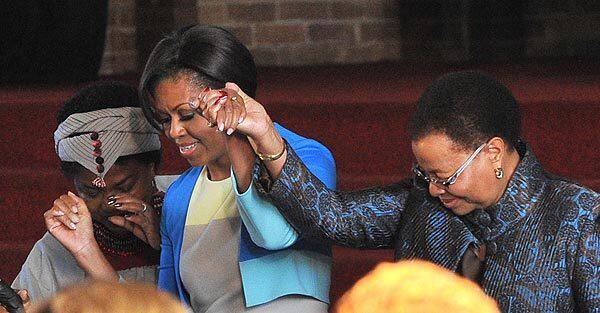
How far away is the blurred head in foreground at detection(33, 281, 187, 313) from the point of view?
1.30 meters

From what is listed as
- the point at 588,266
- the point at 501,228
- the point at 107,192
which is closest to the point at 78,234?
the point at 107,192

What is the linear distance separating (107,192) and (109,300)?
1717 millimetres

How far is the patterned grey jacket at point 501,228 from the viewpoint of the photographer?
2.33 m

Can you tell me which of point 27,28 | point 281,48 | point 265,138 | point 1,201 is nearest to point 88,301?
point 265,138

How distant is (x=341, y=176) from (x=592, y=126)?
2.66 ft

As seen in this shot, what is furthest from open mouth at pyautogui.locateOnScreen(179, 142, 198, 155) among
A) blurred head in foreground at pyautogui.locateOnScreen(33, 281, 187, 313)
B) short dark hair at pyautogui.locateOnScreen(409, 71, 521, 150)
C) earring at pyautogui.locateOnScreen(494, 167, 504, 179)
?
blurred head in foreground at pyautogui.locateOnScreen(33, 281, 187, 313)

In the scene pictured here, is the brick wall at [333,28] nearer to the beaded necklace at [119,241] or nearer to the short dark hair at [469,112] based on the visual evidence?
the beaded necklace at [119,241]

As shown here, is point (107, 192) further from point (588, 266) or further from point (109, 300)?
point (109, 300)

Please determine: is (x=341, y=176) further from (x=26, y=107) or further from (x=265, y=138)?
(x=265, y=138)

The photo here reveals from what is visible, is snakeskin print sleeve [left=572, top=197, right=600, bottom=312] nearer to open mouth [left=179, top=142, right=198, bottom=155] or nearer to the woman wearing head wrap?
open mouth [left=179, top=142, right=198, bottom=155]

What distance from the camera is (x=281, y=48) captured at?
657cm

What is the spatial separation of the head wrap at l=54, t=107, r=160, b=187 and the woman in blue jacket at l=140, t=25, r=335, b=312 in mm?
235

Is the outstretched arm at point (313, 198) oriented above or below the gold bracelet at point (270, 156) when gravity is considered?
below

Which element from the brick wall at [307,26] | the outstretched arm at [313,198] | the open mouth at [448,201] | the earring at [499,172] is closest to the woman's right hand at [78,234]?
the outstretched arm at [313,198]
